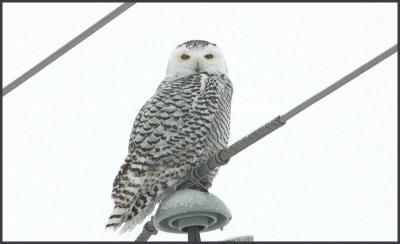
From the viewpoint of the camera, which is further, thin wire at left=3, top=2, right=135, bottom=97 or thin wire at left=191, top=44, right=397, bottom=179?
thin wire at left=191, top=44, right=397, bottom=179

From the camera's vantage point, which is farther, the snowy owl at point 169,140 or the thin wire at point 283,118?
the snowy owl at point 169,140

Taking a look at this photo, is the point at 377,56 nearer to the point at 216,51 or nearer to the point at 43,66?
the point at 43,66

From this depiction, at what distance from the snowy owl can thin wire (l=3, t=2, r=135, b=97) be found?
5.69ft

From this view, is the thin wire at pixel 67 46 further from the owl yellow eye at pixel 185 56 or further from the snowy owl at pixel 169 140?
the owl yellow eye at pixel 185 56

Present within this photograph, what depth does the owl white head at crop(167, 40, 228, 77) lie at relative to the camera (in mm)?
6012

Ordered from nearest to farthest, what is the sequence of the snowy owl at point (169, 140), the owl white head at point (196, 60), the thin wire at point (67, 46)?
1. the thin wire at point (67, 46)
2. the snowy owl at point (169, 140)
3. the owl white head at point (196, 60)

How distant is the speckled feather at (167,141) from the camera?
482cm

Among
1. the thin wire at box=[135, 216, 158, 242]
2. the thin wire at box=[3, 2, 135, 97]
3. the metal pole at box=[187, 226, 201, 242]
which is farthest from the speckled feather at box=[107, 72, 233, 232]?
the thin wire at box=[3, 2, 135, 97]

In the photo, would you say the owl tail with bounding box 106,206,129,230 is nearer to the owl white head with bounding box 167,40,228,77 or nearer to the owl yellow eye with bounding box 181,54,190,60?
the owl white head with bounding box 167,40,228,77

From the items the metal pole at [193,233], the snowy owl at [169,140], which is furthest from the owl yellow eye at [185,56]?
the metal pole at [193,233]

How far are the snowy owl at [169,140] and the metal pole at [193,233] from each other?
73 centimetres

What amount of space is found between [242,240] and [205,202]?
30 centimetres

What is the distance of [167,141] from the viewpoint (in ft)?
16.6

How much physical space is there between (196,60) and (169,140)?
1.24 metres
